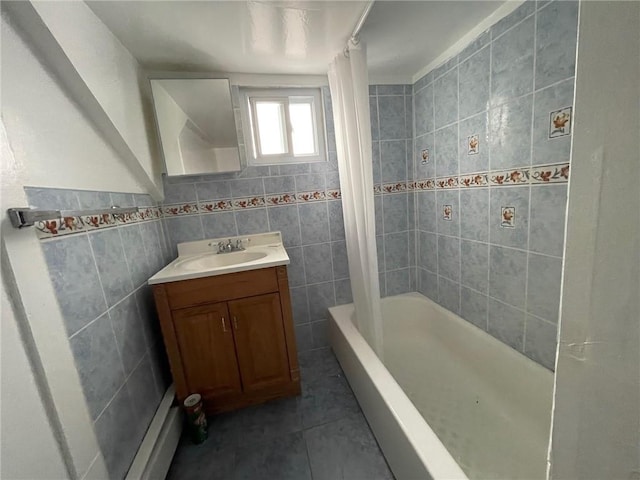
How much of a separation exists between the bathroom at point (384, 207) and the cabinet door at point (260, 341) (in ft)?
1.39

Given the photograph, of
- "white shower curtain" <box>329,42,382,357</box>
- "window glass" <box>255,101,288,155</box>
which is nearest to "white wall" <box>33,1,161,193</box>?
"window glass" <box>255,101,288,155</box>

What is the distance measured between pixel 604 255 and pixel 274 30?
138 cm

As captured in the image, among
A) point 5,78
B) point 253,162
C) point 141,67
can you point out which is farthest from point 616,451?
point 141,67

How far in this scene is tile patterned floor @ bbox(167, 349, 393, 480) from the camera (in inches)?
42.5

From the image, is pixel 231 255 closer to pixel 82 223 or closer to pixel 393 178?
pixel 82 223

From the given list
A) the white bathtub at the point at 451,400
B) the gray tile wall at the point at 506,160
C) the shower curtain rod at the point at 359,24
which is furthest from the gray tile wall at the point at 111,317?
the gray tile wall at the point at 506,160

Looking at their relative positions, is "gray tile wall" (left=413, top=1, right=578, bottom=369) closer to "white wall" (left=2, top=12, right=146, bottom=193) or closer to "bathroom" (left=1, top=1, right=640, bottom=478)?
"bathroom" (left=1, top=1, right=640, bottom=478)

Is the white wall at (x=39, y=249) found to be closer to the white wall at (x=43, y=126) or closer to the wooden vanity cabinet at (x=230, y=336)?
the white wall at (x=43, y=126)

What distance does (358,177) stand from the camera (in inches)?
52.7

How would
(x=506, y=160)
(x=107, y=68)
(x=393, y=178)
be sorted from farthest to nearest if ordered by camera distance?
(x=393, y=178), (x=506, y=160), (x=107, y=68)

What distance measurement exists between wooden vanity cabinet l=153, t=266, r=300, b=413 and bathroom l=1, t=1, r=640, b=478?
0.46 ft

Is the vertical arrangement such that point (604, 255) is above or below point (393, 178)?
below

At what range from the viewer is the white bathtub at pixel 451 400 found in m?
0.91

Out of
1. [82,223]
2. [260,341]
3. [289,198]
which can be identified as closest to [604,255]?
[82,223]
